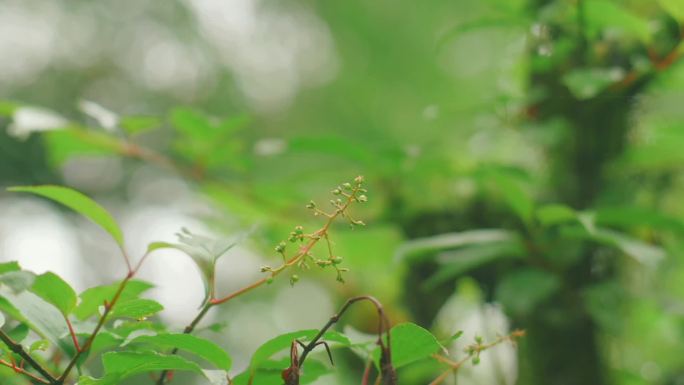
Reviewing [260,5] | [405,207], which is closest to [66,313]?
[405,207]

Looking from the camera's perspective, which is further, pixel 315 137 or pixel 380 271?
pixel 380 271

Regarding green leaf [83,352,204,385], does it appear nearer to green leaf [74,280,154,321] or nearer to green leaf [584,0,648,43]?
green leaf [74,280,154,321]

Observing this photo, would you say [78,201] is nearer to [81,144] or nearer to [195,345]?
[195,345]

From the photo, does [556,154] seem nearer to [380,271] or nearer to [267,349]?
[380,271]

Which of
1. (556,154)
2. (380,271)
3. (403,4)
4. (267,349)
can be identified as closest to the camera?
(267,349)

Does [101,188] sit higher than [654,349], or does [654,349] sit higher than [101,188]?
[101,188]

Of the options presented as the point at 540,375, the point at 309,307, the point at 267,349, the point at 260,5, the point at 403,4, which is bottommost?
the point at 267,349

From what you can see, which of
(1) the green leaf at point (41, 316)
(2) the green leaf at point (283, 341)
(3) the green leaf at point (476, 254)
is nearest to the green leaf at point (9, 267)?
(1) the green leaf at point (41, 316)

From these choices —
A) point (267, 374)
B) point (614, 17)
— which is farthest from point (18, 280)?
point (614, 17)

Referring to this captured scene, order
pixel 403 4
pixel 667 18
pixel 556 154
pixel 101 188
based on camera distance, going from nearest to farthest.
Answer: pixel 667 18
pixel 556 154
pixel 403 4
pixel 101 188
